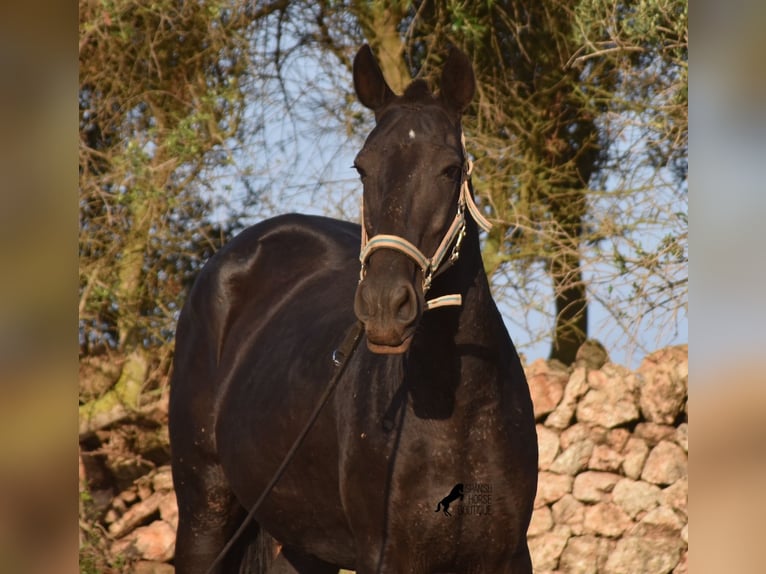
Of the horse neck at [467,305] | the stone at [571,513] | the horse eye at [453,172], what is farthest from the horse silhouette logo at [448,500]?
the stone at [571,513]

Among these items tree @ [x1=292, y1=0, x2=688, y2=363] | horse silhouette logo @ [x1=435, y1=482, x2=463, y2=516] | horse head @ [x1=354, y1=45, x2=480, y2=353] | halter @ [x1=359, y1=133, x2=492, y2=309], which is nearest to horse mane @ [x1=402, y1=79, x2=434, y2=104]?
horse head @ [x1=354, y1=45, x2=480, y2=353]

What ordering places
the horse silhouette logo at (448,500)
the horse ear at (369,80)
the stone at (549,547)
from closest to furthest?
the horse silhouette logo at (448,500) → the horse ear at (369,80) → the stone at (549,547)

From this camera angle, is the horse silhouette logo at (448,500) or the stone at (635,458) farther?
the stone at (635,458)

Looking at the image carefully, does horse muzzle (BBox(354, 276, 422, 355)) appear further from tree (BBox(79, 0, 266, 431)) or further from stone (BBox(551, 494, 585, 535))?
tree (BBox(79, 0, 266, 431))

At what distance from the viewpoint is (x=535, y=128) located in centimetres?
641

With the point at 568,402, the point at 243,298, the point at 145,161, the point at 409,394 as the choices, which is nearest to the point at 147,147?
the point at 145,161

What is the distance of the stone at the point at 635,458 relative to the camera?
5867mm

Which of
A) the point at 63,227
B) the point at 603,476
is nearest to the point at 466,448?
the point at 63,227

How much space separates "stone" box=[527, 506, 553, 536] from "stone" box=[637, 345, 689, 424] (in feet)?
2.66

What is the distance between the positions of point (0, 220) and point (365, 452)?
1.80 meters

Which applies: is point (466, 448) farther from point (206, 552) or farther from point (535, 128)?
point (535, 128)

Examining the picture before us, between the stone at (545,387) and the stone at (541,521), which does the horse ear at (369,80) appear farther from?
the stone at (541,521)

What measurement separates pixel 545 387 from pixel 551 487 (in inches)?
22.9

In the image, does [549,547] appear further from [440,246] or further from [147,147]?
[440,246]
